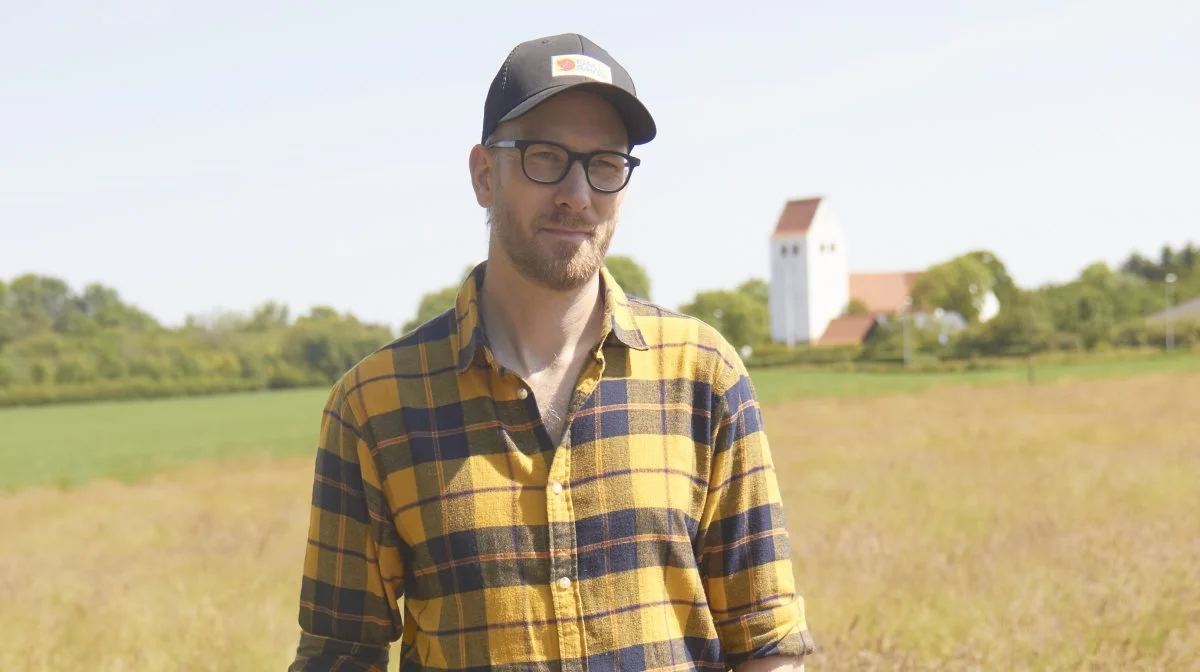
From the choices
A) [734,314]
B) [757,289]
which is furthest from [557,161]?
[757,289]

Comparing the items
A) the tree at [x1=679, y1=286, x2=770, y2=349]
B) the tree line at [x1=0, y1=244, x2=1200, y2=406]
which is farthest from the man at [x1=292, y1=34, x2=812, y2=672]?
the tree at [x1=679, y1=286, x2=770, y2=349]

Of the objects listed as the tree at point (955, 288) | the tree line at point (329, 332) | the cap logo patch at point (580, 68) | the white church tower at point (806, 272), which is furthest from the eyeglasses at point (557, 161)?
the tree at point (955, 288)

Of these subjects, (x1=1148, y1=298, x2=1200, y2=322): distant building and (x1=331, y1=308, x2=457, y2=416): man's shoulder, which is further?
(x1=1148, y1=298, x2=1200, y2=322): distant building

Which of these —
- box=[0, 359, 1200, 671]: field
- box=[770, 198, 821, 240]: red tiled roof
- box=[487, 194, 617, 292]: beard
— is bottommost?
box=[0, 359, 1200, 671]: field

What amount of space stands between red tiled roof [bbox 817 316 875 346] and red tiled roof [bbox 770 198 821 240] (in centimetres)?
1259

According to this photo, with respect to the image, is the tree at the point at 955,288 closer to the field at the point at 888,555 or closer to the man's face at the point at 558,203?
the field at the point at 888,555

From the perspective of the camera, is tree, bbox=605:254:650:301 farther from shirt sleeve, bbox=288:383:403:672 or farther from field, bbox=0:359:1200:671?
shirt sleeve, bbox=288:383:403:672

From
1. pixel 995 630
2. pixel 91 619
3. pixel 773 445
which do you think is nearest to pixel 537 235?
pixel 995 630

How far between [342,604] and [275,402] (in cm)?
7269

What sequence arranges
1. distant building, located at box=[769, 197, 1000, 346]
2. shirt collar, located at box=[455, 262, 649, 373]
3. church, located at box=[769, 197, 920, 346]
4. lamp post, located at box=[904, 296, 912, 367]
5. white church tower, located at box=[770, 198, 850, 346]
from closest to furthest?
shirt collar, located at box=[455, 262, 649, 373] < lamp post, located at box=[904, 296, 912, 367] < distant building, located at box=[769, 197, 1000, 346] < church, located at box=[769, 197, 920, 346] < white church tower, located at box=[770, 198, 850, 346]

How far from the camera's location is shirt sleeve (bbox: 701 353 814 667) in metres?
2.24

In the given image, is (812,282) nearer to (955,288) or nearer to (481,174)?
(955,288)

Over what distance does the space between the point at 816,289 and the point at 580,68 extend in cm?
12371

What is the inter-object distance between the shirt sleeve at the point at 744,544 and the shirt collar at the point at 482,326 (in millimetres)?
199
